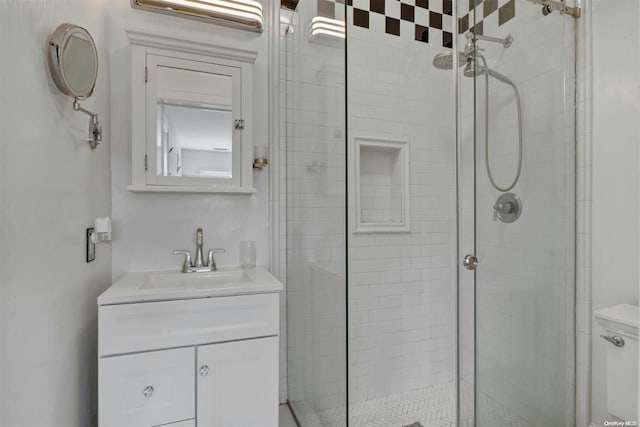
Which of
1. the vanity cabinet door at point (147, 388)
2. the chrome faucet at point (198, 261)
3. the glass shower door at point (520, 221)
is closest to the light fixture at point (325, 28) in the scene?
the glass shower door at point (520, 221)

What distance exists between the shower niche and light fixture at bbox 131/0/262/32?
95cm

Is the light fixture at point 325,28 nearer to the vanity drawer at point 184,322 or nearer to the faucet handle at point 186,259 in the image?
the vanity drawer at point 184,322

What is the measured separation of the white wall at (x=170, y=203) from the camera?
64.6 inches

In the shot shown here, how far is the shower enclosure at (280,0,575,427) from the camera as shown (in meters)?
1.25

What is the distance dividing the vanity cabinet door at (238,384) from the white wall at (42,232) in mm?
469

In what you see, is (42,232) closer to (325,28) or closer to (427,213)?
(325,28)

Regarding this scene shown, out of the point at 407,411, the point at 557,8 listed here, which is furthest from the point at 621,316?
the point at 557,8

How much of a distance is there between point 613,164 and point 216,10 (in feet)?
6.69

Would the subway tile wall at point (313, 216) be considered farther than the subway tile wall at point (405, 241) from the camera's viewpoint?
No

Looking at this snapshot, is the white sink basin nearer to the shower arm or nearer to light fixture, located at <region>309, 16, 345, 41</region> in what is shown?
light fixture, located at <region>309, 16, 345, 41</region>

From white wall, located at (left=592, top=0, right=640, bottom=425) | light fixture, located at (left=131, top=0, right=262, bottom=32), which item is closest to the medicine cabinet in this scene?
light fixture, located at (left=131, top=0, right=262, bottom=32)

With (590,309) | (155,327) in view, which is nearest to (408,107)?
(590,309)

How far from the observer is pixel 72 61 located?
3.49 ft

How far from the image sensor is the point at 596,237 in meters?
1.43
